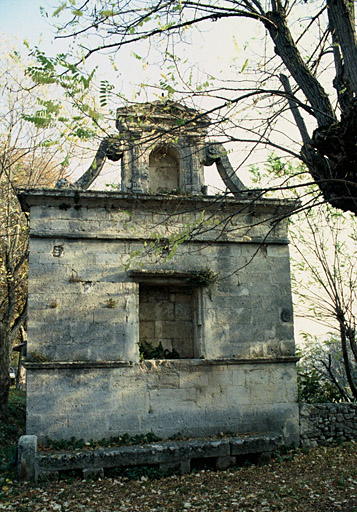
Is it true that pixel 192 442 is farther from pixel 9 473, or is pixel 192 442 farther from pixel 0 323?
pixel 0 323

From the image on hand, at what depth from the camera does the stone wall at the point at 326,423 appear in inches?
348

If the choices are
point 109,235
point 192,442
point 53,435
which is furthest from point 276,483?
point 109,235

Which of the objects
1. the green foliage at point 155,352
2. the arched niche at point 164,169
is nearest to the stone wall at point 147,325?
the green foliage at point 155,352

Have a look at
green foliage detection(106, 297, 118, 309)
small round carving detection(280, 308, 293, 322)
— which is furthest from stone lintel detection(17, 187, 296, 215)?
small round carving detection(280, 308, 293, 322)

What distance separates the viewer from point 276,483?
7.12 m

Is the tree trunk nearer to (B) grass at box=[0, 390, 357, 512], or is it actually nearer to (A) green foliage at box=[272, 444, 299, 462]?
(B) grass at box=[0, 390, 357, 512]

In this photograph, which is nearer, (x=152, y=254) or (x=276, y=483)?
(x=276, y=483)

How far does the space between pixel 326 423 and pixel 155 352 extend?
3.26 metres

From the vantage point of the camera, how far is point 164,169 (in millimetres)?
9891

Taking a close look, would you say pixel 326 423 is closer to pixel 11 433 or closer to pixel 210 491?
pixel 210 491

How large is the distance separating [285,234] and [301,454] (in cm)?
379

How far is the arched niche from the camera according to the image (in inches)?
385

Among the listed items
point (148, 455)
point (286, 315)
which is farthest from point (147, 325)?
point (286, 315)

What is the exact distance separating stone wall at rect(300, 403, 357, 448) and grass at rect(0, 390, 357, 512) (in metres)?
0.69
